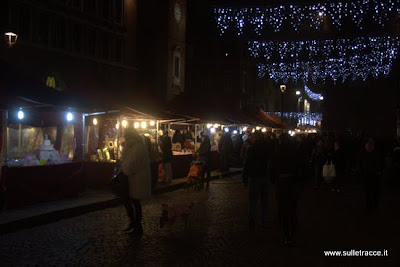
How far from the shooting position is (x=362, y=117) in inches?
2199

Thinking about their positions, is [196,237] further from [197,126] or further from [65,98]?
[197,126]

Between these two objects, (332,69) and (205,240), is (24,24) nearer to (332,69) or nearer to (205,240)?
(205,240)

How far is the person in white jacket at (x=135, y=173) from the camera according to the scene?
9109 mm

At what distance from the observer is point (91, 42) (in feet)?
76.8

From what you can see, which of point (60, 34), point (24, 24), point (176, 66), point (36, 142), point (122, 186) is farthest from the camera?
point (176, 66)

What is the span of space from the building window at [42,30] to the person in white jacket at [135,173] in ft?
40.4

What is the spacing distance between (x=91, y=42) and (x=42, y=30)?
11.6 feet

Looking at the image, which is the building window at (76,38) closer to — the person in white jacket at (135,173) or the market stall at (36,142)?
the market stall at (36,142)

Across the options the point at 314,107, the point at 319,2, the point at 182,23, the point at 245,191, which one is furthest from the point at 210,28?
the point at 314,107

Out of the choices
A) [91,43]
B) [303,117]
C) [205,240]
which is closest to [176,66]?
[91,43]

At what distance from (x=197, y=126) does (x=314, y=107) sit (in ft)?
176

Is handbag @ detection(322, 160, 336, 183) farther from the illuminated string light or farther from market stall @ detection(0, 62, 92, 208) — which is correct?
the illuminated string light

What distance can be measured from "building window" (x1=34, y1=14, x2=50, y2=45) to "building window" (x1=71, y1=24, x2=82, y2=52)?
1702mm

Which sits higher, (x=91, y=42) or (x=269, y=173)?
(x=91, y=42)
